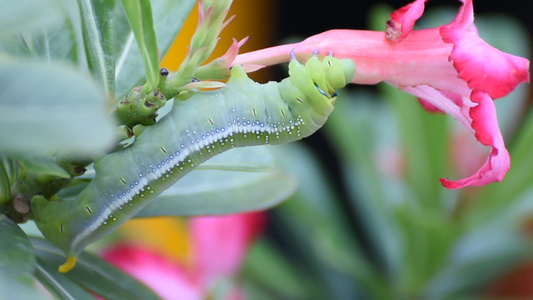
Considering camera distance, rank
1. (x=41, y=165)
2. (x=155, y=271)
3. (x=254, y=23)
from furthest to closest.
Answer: (x=254, y=23) → (x=155, y=271) → (x=41, y=165)

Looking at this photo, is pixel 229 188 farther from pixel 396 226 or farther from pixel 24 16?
pixel 396 226

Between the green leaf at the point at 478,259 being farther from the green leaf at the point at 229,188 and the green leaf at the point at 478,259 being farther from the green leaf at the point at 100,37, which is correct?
the green leaf at the point at 100,37

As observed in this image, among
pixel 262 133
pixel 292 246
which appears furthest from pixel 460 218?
pixel 262 133

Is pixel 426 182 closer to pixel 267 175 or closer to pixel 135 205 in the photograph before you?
pixel 267 175

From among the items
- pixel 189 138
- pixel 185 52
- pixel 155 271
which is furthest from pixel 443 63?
pixel 185 52

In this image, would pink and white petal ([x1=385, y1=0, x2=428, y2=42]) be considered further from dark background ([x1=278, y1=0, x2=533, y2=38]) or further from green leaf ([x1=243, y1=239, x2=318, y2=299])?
dark background ([x1=278, y1=0, x2=533, y2=38])

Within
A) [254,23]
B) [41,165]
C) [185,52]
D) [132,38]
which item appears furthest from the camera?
[254,23]

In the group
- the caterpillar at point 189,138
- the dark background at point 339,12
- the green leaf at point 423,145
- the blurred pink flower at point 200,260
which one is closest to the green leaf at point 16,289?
the caterpillar at point 189,138
